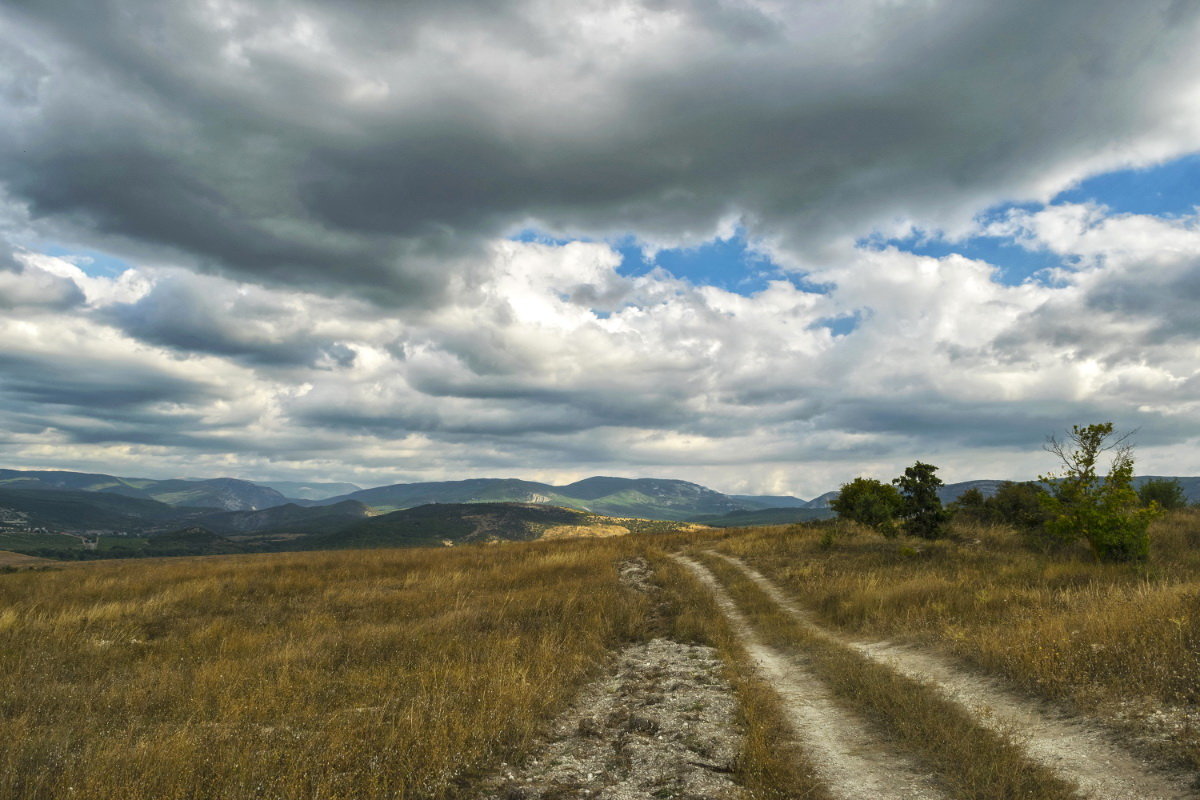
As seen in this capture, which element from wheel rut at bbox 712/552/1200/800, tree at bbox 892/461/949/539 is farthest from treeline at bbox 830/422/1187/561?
wheel rut at bbox 712/552/1200/800

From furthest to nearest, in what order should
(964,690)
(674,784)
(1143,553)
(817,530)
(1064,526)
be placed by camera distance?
(817,530) < (1064,526) < (1143,553) < (964,690) < (674,784)

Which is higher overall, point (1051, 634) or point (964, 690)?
point (1051, 634)

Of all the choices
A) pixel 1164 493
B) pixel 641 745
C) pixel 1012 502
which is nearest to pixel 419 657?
pixel 641 745

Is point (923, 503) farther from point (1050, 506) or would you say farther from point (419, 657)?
point (419, 657)

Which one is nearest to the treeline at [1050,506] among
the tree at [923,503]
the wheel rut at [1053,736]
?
the tree at [923,503]

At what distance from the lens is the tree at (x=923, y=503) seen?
2691 centimetres

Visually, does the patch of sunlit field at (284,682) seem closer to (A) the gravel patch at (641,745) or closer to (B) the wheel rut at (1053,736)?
(A) the gravel patch at (641,745)

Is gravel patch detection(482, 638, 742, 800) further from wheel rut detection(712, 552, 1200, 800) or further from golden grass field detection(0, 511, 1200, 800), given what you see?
wheel rut detection(712, 552, 1200, 800)

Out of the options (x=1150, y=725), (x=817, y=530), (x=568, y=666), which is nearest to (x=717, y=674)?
(x=568, y=666)

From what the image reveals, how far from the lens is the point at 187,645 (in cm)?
1335

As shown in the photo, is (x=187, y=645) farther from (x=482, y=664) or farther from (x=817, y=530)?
(x=817, y=530)

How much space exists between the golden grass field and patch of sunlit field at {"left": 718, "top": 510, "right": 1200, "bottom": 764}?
5 cm

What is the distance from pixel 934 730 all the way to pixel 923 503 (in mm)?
22188

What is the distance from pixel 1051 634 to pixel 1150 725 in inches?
122
